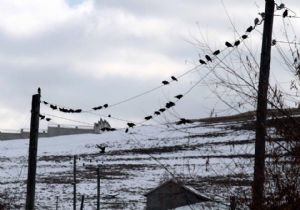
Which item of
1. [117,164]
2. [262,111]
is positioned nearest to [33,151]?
[262,111]

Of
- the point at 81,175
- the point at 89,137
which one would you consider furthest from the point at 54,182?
the point at 89,137

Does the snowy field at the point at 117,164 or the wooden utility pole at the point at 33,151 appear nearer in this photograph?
the wooden utility pole at the point at 33,151

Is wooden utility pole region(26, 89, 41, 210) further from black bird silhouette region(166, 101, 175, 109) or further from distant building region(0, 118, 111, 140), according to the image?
distant building region(0, 118, 111, 140)

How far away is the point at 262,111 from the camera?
7273 millimetres

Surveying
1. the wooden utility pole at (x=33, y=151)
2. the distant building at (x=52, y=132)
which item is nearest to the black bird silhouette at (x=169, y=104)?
the wooden utility pole at (x=33, y=151)

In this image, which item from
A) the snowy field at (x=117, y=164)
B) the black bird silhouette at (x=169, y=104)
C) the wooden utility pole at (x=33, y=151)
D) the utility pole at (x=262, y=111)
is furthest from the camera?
the snowy field at (x=117, y=164)

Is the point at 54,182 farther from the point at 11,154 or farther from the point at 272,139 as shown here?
the point at 272,139

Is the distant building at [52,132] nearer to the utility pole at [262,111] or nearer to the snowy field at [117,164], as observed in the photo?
the snowy field at [117,164]

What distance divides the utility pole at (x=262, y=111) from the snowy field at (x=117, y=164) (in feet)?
0.88

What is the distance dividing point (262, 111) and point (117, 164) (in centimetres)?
3987

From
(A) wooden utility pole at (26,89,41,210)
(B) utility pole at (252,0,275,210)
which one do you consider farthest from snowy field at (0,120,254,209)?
(A) wooden utility pole at (26,89,41,210)

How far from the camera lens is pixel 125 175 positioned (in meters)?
39.3

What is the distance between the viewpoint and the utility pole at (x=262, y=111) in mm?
7125

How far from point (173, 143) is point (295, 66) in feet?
164
